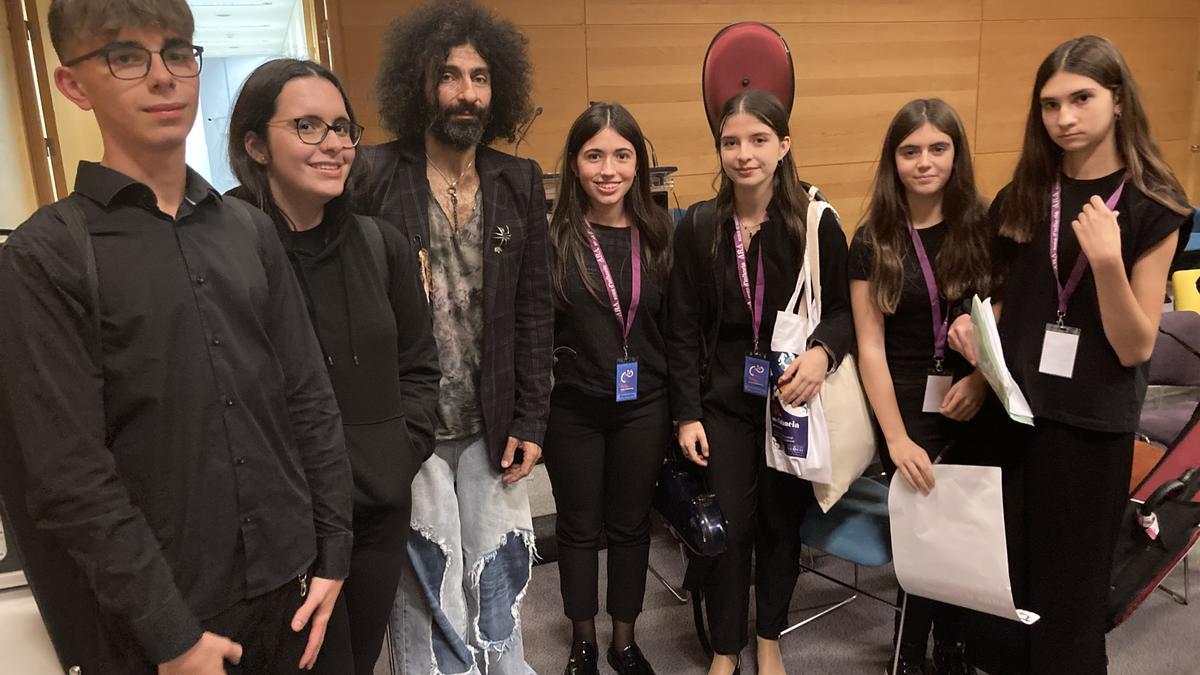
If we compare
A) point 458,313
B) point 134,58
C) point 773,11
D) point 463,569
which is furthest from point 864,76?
point 134,58

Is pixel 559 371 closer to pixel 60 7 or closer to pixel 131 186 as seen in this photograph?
pixel 131 186

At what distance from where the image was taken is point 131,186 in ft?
3.37

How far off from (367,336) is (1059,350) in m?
1.47

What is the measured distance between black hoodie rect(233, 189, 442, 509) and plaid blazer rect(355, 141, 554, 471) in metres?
0.17

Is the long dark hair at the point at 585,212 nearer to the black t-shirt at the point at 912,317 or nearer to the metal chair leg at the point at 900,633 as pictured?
the black t-shirt at the point at 912,317

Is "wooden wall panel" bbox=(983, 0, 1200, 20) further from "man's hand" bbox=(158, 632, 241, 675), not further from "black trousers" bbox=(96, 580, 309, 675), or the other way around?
"man's hand" bbox=(158, 632, 241, 675)

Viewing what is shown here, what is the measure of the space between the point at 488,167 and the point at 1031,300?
1285 millimetres

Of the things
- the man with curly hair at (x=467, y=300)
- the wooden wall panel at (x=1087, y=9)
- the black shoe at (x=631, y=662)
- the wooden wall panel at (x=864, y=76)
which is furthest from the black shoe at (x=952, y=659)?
the wooden wall panel at (x=1087, y=9)

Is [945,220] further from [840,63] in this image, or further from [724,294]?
[840,63]

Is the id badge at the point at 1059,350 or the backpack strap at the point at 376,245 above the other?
the backpack strap at the point at 376,245

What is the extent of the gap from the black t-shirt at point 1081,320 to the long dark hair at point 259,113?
1538 mm

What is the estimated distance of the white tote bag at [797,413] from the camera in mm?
1914

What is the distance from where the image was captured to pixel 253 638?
116cm

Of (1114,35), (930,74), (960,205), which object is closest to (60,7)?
(960,205)
